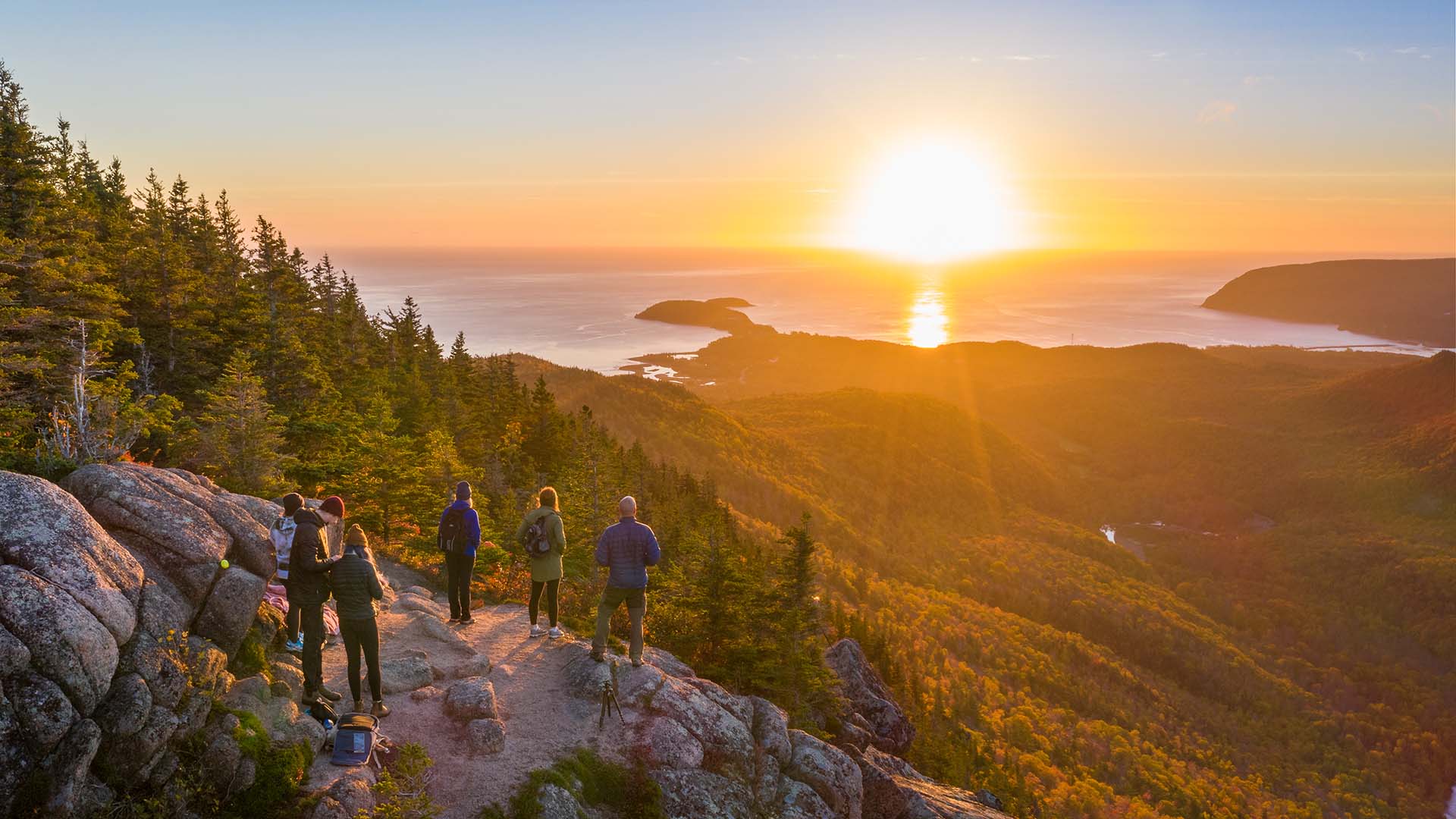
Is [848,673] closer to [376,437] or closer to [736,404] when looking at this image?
[376,437]

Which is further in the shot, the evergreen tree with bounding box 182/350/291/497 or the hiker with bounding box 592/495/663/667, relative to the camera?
the evergreen tree with bounding box 182/350/291/497

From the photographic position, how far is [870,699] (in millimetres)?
24062

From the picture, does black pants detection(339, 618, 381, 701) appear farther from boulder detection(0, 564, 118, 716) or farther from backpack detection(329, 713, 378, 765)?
boulder detection(0, 564, 118, 716)

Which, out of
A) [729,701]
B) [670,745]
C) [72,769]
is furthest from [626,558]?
[72,769]

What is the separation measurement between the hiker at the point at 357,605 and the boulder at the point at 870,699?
51.8 ft

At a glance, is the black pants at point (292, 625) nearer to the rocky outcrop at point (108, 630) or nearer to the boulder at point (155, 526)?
the rocky outcrop at point (108, 630)

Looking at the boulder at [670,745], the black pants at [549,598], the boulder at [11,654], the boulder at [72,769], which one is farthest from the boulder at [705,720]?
the boulder at [11,654]

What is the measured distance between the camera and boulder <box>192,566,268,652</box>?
9.21 meters

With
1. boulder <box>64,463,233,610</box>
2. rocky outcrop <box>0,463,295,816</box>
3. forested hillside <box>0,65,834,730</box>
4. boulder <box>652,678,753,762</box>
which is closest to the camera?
rocky outcrop <box>0,463,295,816</box>

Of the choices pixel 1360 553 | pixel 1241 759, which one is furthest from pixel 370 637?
pixel 1360 553

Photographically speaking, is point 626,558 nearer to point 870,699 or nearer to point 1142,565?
point 870,699

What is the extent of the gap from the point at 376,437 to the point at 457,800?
17.5 m

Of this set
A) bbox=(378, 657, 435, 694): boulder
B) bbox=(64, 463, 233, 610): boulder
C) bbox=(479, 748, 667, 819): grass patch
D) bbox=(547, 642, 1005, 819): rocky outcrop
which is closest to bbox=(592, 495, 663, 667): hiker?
bbox=(547, 642, 1005, 819): rocky outcrop

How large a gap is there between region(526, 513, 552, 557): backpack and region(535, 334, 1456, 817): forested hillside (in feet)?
66.1
